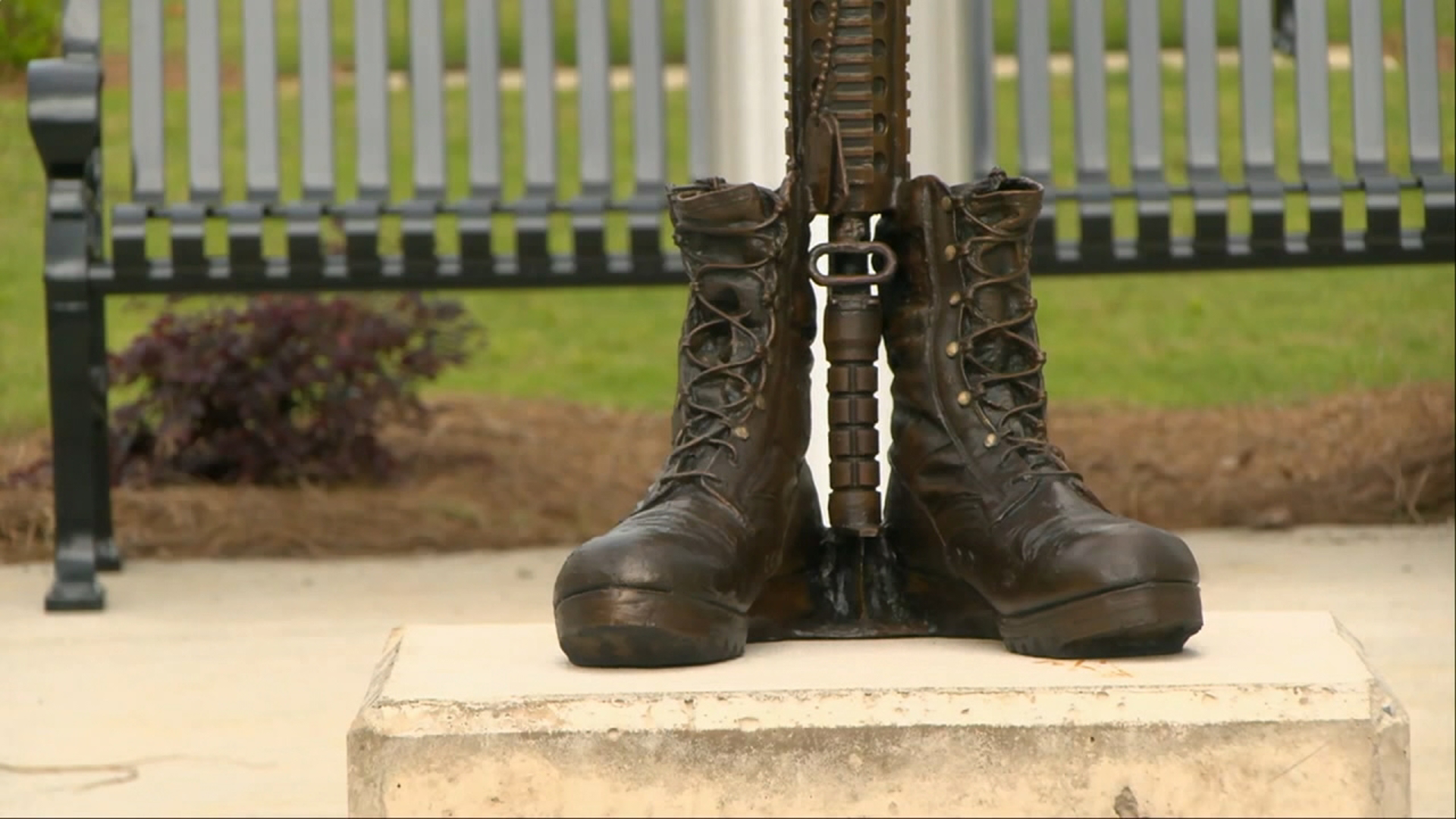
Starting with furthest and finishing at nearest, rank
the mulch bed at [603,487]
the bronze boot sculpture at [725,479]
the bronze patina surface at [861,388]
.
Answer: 1. the mulch bed at [603,487]
2. the bronze patina surface at [861,388]
3. the bronze boot sculpture at [725,479]

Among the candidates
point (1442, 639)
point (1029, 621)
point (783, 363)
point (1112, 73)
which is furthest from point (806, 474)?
point (1112, 73)

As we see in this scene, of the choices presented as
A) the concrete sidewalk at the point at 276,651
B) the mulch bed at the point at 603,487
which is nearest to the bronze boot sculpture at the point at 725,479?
the concrete sidewalk at the point at 276,651

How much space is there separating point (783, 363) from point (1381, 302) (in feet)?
18.0

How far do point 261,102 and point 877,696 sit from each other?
286cm

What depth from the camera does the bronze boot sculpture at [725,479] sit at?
1974 millimetres

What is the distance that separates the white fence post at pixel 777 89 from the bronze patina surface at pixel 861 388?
51.6 inches

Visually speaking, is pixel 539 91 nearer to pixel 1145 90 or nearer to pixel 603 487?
pixel 603 487

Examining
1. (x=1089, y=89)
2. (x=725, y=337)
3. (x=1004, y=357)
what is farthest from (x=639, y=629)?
(x=1089, y=89)

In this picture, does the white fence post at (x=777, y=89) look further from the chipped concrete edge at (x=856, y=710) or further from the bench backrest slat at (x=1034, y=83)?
the chipped concrete edge at (x=856, y=710)

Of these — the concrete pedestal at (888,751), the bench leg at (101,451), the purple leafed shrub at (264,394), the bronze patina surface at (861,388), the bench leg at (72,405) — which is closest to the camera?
the concrete pedestal at (888,751)

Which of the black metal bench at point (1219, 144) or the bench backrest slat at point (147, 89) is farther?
the bench backrest slat at point (147, 89)

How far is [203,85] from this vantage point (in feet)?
14.3

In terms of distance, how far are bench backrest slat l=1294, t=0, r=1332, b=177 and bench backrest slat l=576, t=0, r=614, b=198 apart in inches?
55.9

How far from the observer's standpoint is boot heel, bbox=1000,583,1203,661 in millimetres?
1958
